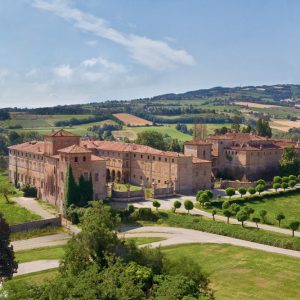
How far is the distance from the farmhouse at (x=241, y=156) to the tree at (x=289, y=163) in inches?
134

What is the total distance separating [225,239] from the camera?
47000 mm

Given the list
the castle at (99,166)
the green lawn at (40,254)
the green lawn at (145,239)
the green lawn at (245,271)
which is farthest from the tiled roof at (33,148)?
the green lawn at (245,271)

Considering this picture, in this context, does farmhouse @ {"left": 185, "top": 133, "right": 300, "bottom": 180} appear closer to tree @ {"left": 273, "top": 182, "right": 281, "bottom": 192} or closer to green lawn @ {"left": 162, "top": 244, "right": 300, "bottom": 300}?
tree @ {"left": 273, "top": 182, "right": 281, "bottom": 192}

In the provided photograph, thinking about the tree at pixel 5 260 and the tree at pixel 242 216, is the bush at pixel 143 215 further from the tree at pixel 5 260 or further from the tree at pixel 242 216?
the tree at pixel 5 260

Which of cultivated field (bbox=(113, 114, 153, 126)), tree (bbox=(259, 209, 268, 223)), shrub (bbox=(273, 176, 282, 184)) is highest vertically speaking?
cultivated field (bbox=(113, 114, 153, 126))

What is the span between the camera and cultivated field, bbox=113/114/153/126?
17388 centimetres

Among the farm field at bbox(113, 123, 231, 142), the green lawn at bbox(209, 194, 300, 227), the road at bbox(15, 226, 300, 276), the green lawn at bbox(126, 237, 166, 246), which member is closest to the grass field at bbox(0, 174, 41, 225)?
the road at bbox(15, 226, 300, 276)

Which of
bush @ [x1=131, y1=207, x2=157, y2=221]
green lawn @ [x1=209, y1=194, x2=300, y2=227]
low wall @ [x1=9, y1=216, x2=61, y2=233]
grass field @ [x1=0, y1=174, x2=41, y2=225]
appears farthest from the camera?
green lawn @ [x1=209, y1=194, x2=300, y2=227]

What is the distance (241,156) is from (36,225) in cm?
3918

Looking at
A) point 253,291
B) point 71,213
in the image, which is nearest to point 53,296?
point 253,291

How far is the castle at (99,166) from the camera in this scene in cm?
5934

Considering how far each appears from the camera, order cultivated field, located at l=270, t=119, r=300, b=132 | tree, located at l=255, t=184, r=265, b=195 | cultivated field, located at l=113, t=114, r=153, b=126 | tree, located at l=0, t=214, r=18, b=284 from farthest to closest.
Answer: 1. cultivated field, located at l=270, t=119, r=300, b=132
2. cultivated field, located at l=113, t=114, r=153, b=126
3. tree, located at l=255, t=184, r=265, b=195
4. tree, located at l=0, t=214, r=18, b=284

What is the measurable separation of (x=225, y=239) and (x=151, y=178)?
26336 mm

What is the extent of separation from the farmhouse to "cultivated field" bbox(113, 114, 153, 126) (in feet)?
298
